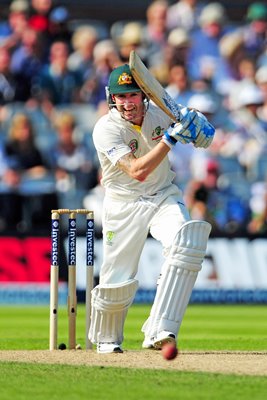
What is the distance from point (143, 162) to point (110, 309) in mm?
1046

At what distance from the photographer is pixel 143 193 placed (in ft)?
23.0

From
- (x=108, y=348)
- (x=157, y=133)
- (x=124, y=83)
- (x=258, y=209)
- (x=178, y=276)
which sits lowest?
(x=258, y=209)

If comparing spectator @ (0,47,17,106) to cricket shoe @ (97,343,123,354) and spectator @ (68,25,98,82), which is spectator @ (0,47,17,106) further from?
cricket shoe @ (97,343,123,354)

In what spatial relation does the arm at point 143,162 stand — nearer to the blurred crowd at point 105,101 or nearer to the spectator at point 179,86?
the blurred crowd at point 105,101

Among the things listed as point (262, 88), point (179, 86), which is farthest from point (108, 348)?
point (262, 88)

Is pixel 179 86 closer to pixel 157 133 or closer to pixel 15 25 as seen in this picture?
pixel 15 25

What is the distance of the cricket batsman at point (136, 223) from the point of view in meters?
6.68

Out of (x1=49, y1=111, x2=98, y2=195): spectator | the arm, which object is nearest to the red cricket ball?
the arm

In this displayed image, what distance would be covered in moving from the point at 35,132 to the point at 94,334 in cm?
805

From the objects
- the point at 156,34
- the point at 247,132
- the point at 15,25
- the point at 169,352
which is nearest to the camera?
the point at 169,352

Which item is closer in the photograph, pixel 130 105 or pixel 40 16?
pixel 130 105

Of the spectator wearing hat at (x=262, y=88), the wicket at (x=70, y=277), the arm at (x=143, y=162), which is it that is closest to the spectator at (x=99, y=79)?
the spectator wearing hat at (x=262, y=88)

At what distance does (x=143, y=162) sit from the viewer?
6.53m

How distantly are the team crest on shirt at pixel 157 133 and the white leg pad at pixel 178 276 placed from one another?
65cm
